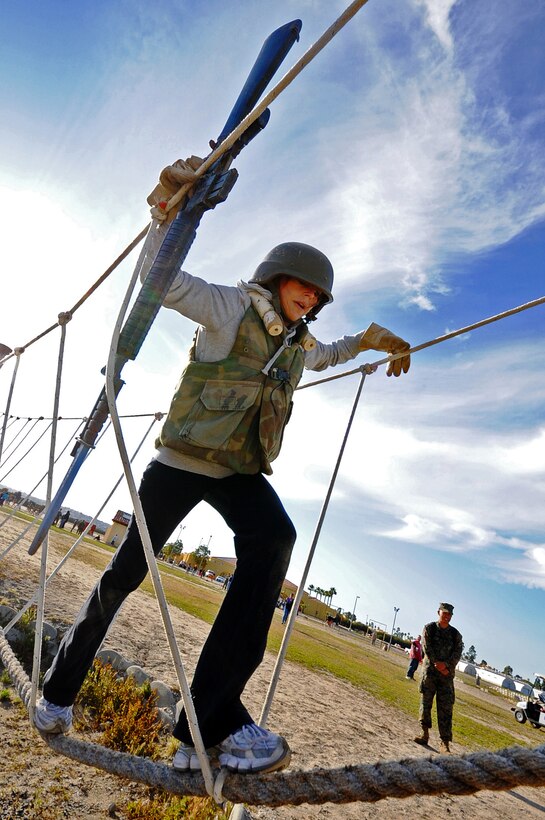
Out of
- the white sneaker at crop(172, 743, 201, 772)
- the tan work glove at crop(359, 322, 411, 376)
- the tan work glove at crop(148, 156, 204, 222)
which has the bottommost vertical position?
the white sneaker at crop(172, 743, 201, 772)

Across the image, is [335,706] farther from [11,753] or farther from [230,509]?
[230,509]

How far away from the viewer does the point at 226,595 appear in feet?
6.05

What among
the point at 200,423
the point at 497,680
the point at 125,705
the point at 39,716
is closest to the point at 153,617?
the point at 125,705

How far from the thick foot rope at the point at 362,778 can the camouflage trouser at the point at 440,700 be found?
614 centimetres

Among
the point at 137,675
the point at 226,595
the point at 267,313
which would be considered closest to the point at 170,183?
the point at 267,313

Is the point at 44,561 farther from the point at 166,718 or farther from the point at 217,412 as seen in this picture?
the point at 166,718

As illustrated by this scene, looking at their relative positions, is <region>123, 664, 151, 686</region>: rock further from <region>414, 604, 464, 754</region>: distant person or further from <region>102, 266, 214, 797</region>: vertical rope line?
<region>102, 266, 214, 797</region>: vertical rope line

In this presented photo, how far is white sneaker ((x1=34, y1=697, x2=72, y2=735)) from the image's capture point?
1.86 metres

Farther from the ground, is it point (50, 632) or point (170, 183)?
point (170, 183)

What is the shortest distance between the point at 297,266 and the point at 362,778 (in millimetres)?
2109

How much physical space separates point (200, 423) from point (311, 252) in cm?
118

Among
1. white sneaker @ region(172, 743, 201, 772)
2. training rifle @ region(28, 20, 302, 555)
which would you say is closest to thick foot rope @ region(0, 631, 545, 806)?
white sneaker @ region(172, 743, 201, 772)

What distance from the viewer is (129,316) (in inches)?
69.0

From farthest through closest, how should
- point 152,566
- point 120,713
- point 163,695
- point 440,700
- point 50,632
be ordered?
point 440,700, point 50,632, point 163,695, point 120,713, point 152,566
